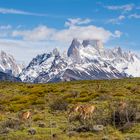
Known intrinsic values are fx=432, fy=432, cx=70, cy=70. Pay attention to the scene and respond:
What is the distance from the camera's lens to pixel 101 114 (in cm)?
2997

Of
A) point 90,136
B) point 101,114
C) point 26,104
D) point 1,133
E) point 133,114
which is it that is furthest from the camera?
point 26,104

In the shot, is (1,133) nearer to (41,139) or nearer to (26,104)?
(41,139)

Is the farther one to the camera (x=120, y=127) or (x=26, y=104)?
(x=26, y=104)

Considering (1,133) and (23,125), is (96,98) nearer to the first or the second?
(23,125)

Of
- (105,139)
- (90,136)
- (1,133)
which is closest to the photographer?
(105,139)

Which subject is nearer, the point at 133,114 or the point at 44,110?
the point at 133,114

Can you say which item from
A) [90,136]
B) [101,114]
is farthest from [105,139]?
[101,114]

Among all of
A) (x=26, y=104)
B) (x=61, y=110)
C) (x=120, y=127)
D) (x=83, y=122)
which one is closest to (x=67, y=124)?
(x=83, y=122)

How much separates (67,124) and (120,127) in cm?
396

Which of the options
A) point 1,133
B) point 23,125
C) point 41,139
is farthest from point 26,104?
point 41,139

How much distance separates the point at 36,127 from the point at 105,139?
21.6ft

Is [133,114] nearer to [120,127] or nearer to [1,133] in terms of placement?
[120,127]

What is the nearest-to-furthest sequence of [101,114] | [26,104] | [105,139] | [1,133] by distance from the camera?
[105,139] → [1,133] → [101,114] → [26,104]

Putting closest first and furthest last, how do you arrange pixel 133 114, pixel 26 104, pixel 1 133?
pixel 1 133, pixel 133 114, pixel 26 104
